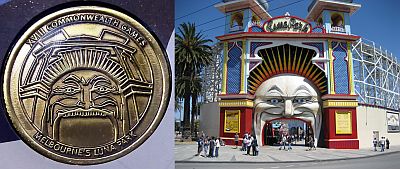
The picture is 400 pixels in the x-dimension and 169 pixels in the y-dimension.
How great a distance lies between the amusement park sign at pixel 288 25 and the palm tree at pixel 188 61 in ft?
25.3

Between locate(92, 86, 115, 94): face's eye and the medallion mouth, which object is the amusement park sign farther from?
the medallion mouth

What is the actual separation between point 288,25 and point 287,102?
6420 mm

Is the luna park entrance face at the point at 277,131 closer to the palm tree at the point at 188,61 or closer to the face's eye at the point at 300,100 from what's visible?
the face's eye at the point at 300,100

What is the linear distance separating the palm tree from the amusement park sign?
772 centimetres

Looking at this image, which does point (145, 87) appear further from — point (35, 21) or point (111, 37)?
point (35, 21)

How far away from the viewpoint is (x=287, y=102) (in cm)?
2894

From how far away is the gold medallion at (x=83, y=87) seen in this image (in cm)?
538

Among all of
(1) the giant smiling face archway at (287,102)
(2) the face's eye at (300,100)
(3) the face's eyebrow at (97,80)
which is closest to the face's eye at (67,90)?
(3) the face's eyebrow at (97,80)

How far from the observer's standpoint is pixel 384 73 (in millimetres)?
40375

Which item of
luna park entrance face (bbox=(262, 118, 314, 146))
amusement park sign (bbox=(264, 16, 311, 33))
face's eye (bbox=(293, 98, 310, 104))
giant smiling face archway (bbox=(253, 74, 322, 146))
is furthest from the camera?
luna park entrance face (bbox=(262, 118, 314, 146))

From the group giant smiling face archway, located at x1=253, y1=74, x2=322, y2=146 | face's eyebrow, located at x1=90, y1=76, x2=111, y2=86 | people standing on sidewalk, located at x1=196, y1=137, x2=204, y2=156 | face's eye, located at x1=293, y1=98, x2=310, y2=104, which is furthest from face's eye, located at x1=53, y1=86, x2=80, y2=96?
face's eye, located at x1=293, y1=98, x2=310, y2=104

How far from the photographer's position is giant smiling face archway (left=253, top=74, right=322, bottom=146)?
2914cm

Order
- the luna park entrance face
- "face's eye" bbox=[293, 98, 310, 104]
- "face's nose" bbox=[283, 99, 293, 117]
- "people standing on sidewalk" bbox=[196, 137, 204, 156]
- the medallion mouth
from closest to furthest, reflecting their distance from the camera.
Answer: the medallion mouth → "people standing on sidewalk" bbox=[196, 137, 204, 156] → "face's nose" bbox=[283, 99, 293, 117] → "face's eye" bbox=[293, 98, 310, 104] → the luna park entrance face

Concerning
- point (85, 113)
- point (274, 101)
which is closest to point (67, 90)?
point (85, 113)
